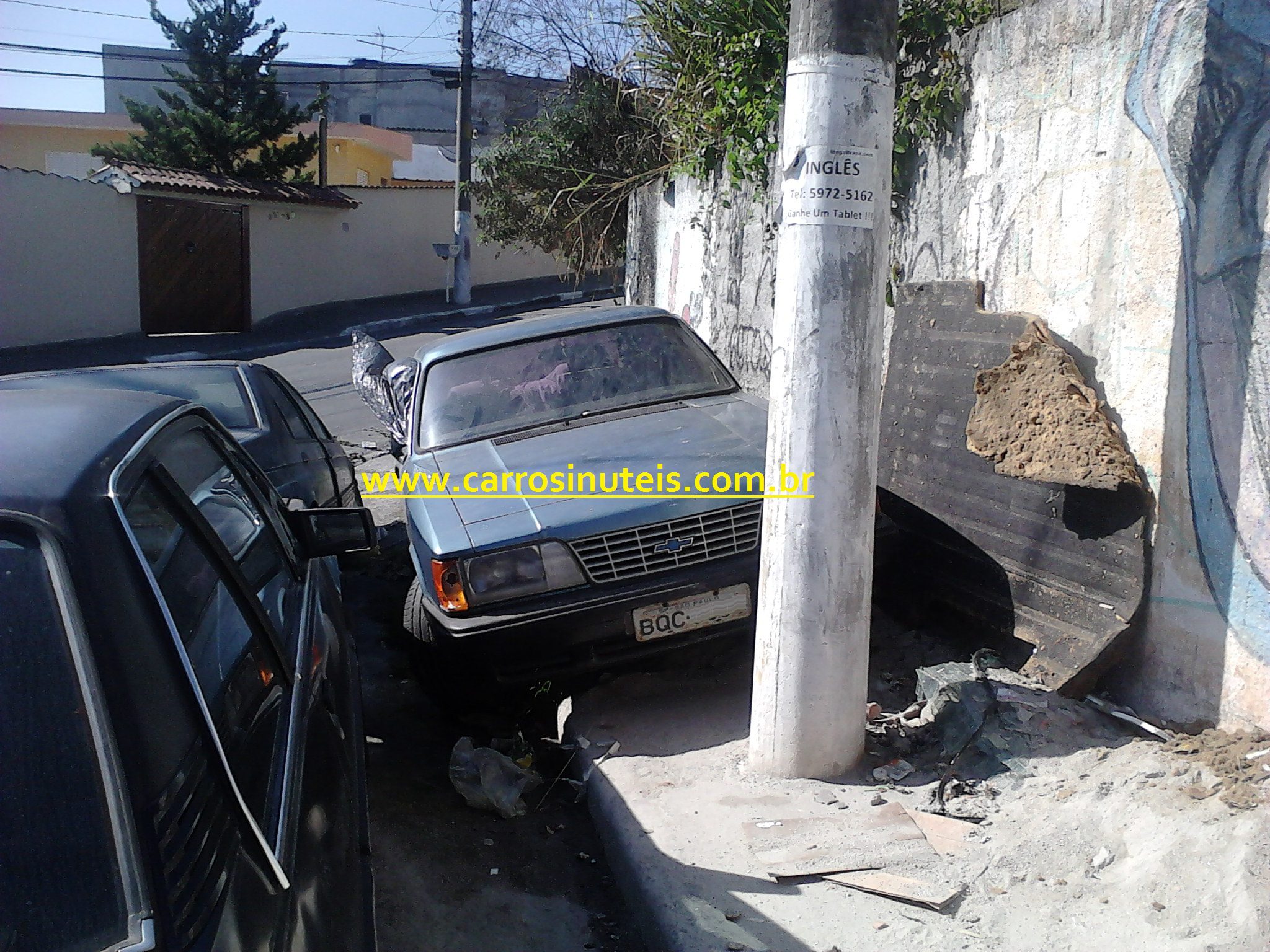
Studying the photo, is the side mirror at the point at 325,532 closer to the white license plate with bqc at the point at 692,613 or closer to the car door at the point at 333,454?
the white license plate with bqc at the point at 692,613

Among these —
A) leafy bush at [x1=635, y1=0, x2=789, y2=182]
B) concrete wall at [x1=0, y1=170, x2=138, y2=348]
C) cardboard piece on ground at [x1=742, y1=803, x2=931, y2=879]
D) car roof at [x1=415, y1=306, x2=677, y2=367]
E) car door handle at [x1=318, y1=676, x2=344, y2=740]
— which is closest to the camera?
car door handle at [x1=318, y1=676, x2=344, y2=740]

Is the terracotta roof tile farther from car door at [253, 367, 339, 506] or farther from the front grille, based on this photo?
the front grille

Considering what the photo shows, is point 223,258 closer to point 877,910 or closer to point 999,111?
point 999,111

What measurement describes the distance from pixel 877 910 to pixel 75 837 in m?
2.22

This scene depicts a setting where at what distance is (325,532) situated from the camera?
A: 3.44 m

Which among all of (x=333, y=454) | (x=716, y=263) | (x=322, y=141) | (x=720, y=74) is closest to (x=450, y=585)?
(x=333, y=454)

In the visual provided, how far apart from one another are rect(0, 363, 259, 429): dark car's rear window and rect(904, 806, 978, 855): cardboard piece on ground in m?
4.10

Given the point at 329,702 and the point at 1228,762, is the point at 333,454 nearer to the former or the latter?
the point at 329,702

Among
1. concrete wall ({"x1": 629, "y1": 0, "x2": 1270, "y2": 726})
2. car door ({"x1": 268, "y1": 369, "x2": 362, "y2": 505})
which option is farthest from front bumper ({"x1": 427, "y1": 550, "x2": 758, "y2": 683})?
car door ({"x1": 268, "y1": 369, "x2": 362, "y2": 505})

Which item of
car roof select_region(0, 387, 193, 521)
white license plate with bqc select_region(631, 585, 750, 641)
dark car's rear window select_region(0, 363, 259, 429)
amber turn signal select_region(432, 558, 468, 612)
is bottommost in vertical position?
white license plate with bqc select_region(631, 585, 750, 641)

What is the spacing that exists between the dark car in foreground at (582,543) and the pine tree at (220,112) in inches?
926

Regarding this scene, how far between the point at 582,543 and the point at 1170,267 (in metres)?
2.25

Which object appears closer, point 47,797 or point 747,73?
point 47,797

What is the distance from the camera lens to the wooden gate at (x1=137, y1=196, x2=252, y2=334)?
67.0 ft
